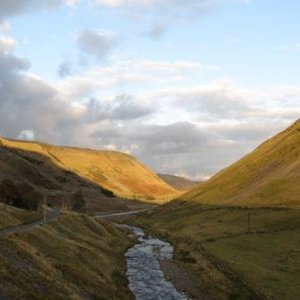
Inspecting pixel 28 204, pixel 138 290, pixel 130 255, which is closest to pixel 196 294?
pixel 138 290

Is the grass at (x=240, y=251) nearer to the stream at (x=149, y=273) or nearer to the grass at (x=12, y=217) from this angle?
the stream at (x=149, y=273)

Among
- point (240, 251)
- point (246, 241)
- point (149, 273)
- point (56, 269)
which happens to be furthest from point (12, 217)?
point (246, 241)

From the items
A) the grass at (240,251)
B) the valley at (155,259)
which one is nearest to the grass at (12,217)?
the valley at (155,259)

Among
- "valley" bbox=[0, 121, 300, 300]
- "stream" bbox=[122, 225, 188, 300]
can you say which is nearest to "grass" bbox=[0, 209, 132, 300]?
"valley" bbox=[0, 121, 300, 300]

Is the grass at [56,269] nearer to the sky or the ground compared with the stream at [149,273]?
nearer to the sky

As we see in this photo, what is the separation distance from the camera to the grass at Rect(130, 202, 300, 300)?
58688mm

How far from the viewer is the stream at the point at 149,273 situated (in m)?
52.0

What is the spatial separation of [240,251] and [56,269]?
2038 inches

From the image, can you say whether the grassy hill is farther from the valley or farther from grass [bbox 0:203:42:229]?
grass [bbox 0:203:42:229]

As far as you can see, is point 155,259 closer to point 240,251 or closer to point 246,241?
point 240,251

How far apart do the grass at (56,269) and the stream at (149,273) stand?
1397 mm

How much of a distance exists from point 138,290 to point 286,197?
396ft

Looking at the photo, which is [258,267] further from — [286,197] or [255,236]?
[286,197]

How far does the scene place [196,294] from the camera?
5369 centimetres
